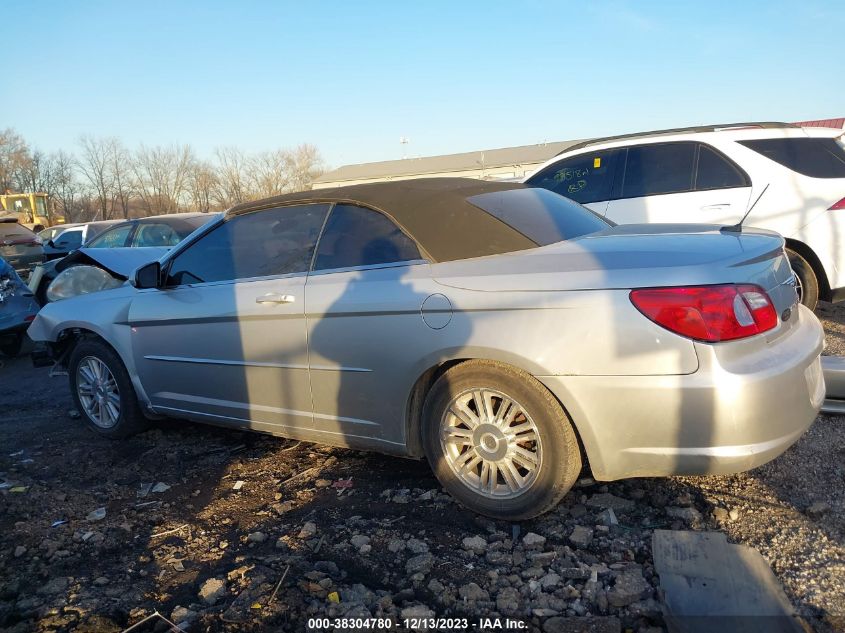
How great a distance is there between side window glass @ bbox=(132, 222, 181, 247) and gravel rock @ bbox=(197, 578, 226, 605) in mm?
8115

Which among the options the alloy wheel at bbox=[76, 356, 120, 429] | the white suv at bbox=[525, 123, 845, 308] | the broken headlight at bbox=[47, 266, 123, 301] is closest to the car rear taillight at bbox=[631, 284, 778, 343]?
the white suv at bbox=[525, 123, 845, 308]

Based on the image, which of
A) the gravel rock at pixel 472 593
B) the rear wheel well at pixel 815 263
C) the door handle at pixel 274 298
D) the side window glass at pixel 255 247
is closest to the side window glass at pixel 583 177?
the rear wheel well at pixel 815 263

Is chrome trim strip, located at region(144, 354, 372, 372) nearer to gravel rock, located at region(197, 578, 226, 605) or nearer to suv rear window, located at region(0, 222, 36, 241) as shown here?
gravel rock, located at region(197, 578, 226, 605)

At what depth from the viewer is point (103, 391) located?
4.73 m

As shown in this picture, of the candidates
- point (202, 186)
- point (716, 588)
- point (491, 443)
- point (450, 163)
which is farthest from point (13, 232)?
point (202, 186)

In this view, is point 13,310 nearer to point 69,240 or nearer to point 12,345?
point 12,345

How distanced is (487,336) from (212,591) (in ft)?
5.16

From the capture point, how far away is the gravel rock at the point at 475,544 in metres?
2.86

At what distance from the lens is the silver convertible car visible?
260cm

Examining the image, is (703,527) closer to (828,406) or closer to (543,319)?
(543,319)

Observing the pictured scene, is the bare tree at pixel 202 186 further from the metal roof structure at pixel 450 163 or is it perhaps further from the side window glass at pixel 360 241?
the side window glass at pixel 360 241

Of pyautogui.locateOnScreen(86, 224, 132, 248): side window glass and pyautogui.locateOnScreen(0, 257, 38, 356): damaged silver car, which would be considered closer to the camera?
pyautogui.locateOnScreen(0, 257, 38, 356): damaged silver car

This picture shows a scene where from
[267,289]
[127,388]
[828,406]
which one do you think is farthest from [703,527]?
[127,388]

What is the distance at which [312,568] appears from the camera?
280 centimetres
